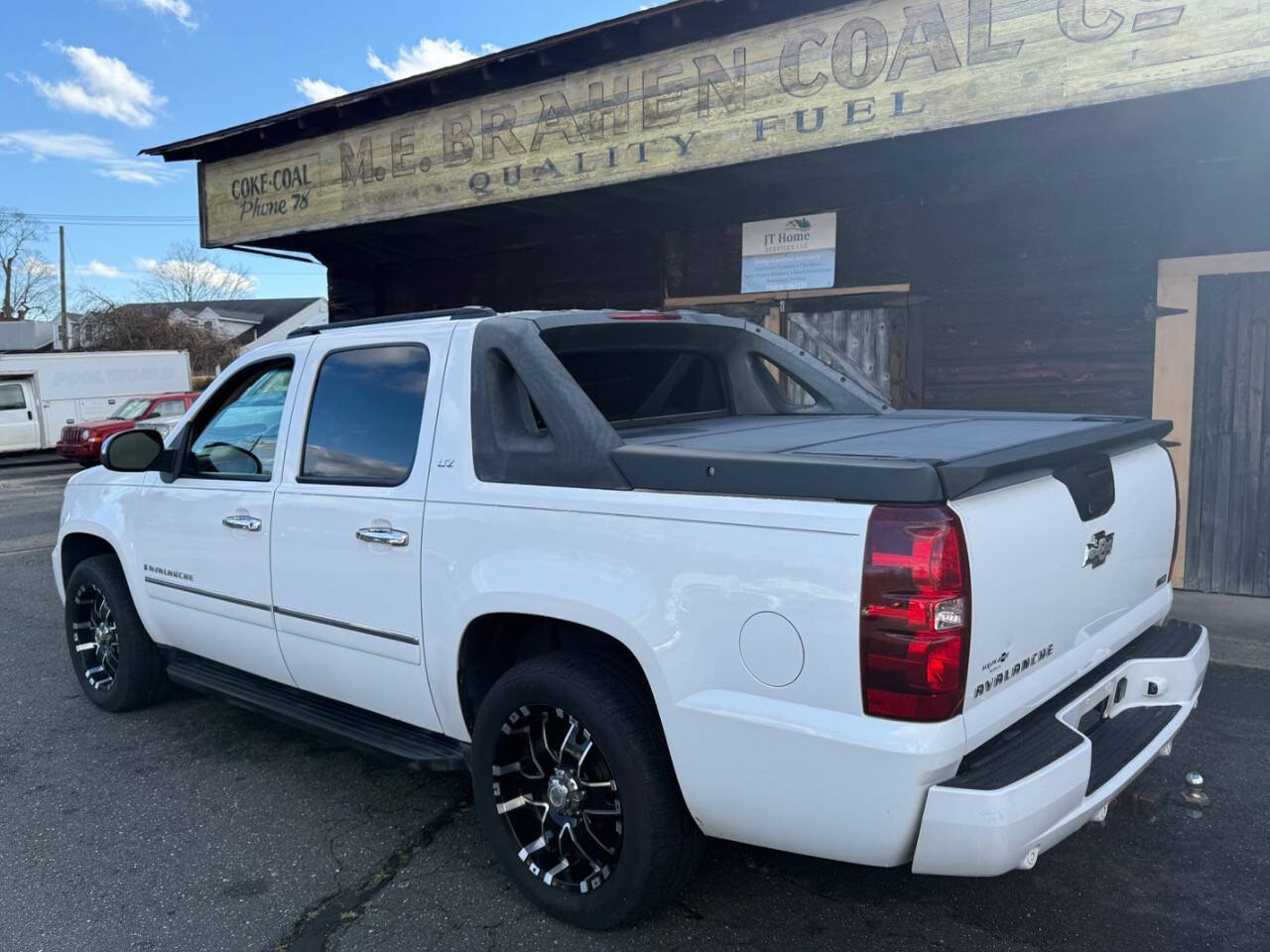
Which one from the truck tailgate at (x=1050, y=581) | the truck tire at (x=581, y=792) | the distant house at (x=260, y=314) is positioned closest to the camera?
the truck tailgate at (x=1050, y=581)

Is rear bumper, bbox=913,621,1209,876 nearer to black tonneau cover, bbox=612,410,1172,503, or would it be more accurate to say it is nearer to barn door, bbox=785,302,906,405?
black tonneau cover, bbox=612,410,1172,503

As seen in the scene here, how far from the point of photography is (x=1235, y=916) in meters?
2.95

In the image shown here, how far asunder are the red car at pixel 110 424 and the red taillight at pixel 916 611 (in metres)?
20.6

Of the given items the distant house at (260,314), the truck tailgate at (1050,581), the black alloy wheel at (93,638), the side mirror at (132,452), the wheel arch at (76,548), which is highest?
the distant house at (260,314)

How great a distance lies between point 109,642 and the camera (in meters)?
4.95

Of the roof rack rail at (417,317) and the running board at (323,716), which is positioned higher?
the roof rack rail at (417,317)

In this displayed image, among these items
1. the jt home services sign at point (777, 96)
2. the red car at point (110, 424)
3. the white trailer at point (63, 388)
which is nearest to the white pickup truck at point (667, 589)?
the jt home services sign at point (777, 96)

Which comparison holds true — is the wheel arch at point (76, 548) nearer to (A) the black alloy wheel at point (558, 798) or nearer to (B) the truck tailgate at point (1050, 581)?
(A) the black alloy wheel at point (558, 798)

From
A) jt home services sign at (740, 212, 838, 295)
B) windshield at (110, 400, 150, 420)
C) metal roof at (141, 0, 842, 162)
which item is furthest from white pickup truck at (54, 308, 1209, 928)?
windshield at (110, 400, 150, 420)

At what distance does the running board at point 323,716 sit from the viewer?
330 centimetres

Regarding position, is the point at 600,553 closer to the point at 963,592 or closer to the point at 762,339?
the point at 963,592

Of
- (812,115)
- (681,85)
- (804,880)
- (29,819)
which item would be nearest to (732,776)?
(804,880)

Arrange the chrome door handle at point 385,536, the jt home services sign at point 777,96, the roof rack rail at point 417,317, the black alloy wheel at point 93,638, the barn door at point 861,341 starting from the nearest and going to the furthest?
the chrome door handle at point 385,536, the roof rack rail at point 417,317, the black alloy wheel at point 93,638, the jt home services sign at point 777,96, the barn door at point 861,341

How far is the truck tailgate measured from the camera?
2.33 m
